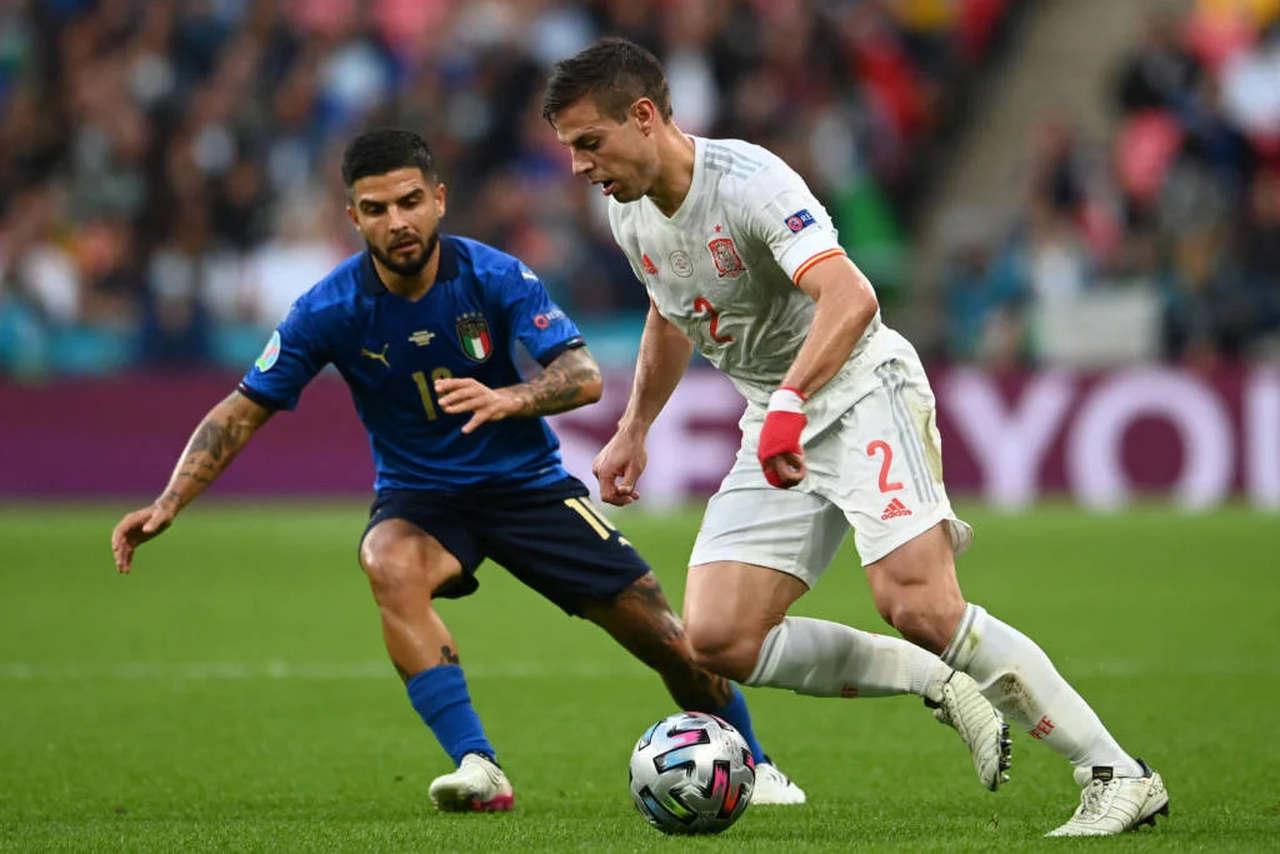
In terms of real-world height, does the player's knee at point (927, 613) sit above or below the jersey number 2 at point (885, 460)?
below

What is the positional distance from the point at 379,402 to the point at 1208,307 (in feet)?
37.6

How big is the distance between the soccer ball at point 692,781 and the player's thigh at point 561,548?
93 cm

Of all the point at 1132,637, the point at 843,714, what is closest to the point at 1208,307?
the point at 1132,637

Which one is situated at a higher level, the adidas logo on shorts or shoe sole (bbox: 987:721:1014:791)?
the adidas logo on shorts

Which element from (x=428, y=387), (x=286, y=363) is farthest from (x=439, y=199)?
(x=286, y=363)

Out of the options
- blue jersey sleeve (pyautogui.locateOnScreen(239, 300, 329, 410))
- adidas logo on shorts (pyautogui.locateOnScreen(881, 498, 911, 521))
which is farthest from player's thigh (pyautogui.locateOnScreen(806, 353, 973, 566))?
blue jersey sleeve (pyautogui.locateOnScreen(239, 300, 329, 410))

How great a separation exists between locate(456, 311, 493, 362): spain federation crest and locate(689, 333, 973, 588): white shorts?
37.1 inches

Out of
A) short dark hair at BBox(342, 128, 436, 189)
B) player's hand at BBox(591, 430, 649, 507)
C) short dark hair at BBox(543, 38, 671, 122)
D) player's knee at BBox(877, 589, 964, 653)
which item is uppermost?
short dark hair at BBox(543, 38, 671, 122)

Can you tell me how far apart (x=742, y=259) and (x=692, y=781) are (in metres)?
1.41

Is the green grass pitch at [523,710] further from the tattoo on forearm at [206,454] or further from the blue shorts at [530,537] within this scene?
the tattoo on forearm at [206,454]

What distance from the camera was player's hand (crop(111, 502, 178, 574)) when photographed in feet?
20.3

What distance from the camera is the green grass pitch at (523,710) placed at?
19.5 feet

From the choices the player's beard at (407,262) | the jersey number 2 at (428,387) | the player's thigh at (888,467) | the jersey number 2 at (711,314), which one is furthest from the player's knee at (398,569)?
the player's thigh at (888,467)

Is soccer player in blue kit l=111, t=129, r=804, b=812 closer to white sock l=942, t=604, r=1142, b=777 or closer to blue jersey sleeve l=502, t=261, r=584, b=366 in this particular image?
blue jersey sleeve l=502, t=261, r=584, b=366
